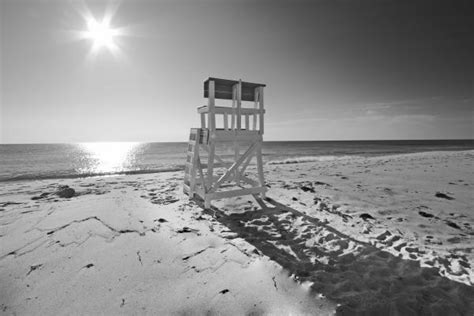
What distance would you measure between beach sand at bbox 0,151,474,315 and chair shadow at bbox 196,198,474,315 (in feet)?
0.05

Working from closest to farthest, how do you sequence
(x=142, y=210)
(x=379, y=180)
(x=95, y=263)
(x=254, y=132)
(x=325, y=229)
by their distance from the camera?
(x=95, y=263) < (x=325, y=229) < (x=142, y=210) < (x=254, y=132) < (x=379, y=180)

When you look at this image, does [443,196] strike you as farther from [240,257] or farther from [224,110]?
[224,110]

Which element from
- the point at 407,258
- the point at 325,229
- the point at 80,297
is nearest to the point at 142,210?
the point at 80,297

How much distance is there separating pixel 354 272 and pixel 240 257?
70.9 inches

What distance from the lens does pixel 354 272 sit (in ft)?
10.1

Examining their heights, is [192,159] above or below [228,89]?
below

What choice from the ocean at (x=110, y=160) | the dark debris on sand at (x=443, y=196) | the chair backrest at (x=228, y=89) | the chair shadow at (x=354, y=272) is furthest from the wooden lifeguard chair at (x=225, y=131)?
the ocean at (x=110, y=160)

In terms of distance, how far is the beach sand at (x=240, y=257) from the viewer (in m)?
2.56

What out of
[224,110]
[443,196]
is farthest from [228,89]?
[443,196]

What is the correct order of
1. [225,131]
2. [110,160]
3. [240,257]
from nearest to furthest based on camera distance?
[240,257]
[225,131]
[110,160]

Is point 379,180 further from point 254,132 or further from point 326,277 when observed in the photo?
point 326,277

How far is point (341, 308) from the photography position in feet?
8.01

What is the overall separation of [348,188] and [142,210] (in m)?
7.31

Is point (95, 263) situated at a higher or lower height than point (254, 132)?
lower
